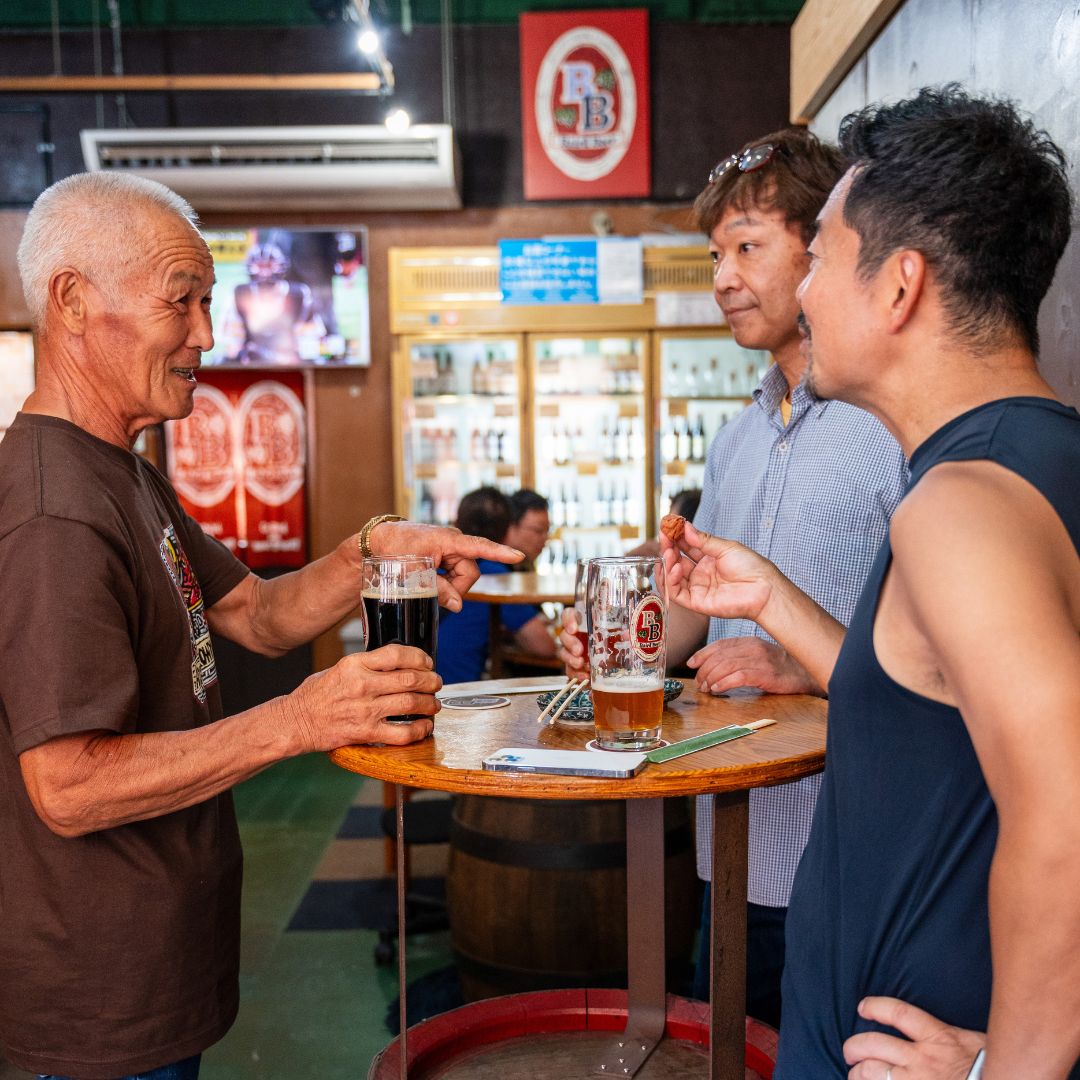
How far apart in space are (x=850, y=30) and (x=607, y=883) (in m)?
2.47

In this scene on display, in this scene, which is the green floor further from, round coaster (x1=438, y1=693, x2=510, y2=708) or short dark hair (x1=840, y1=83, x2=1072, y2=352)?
short dark hair (x1=840, y1=83, x2=1072, y2=352)

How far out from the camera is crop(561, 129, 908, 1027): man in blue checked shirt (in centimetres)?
191

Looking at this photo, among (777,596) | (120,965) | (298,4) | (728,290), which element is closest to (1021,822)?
(777,596)

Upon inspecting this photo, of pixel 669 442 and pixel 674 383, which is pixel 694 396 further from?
pixel 669 442

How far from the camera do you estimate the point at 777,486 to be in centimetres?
209

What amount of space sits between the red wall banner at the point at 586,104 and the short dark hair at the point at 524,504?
2860 mm

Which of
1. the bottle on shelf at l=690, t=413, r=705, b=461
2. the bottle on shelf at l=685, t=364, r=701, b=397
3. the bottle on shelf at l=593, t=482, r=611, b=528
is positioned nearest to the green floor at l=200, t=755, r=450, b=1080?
the bottle on shelf at l=593, t=482, r=611, b=528

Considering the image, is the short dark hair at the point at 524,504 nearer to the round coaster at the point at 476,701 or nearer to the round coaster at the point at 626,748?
the round coaster at the point at 476,701

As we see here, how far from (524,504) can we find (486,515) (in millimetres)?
484

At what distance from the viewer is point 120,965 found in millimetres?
1381

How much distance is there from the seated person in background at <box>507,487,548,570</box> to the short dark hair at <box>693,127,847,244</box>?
3.08 metres

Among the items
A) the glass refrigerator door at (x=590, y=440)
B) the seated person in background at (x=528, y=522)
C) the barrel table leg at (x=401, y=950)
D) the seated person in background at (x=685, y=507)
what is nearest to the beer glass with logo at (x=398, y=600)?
the barrel table leg at (x=401, y=950)

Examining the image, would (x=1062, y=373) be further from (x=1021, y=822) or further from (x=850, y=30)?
(x=850, y=30)

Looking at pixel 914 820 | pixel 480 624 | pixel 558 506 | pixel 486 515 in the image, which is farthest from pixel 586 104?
pixel 914 820
